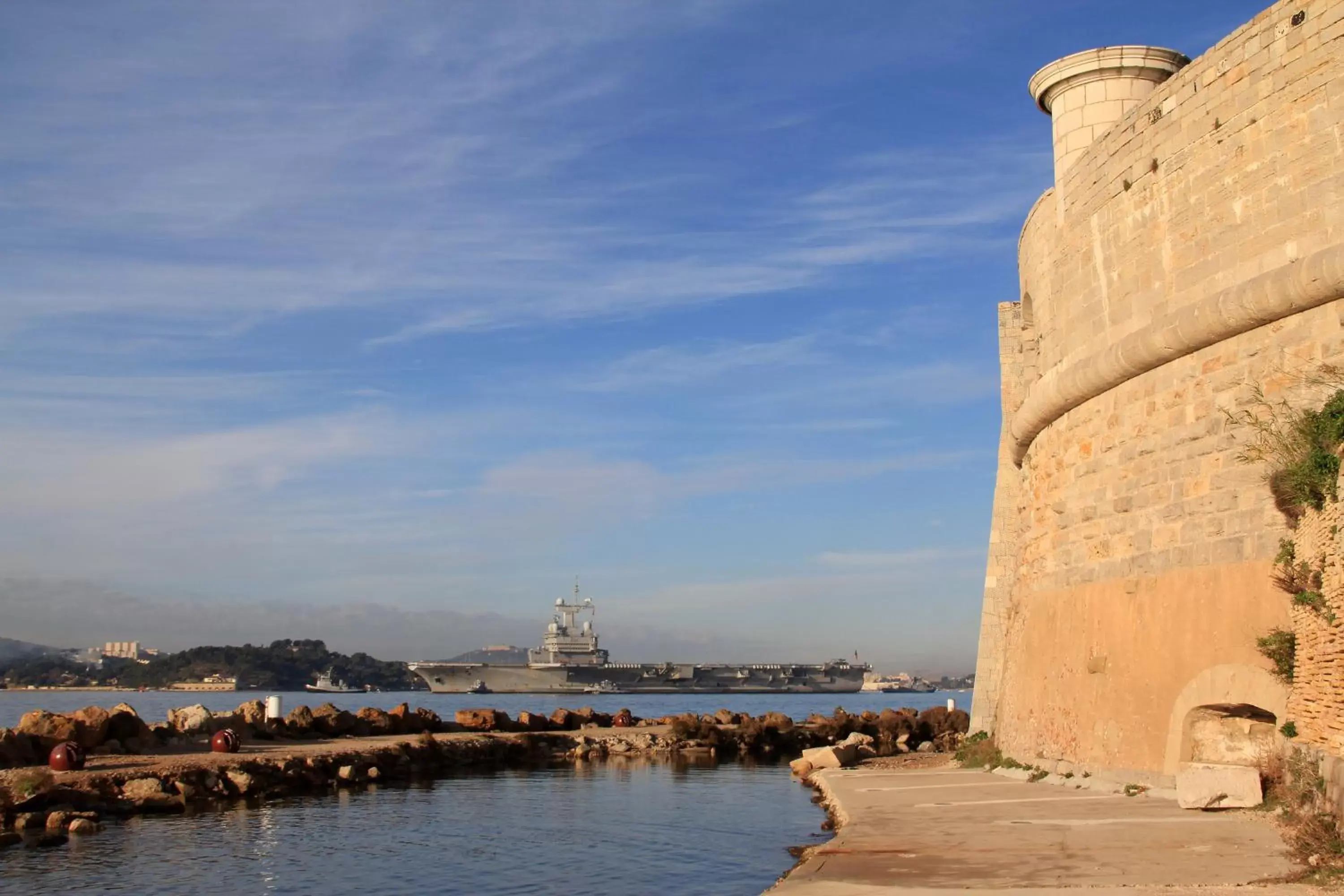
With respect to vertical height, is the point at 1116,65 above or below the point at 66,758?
above

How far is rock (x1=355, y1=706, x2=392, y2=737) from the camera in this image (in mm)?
26906

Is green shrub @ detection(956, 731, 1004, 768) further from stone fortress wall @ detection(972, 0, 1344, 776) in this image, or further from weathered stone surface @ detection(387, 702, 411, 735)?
weathered stone surface @ detection(387, 702, 411, 735)

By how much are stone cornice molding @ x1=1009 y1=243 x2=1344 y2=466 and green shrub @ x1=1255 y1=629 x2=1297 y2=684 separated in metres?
2.47

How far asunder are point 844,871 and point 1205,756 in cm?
384

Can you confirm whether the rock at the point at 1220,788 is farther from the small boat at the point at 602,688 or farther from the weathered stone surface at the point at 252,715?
the small boat at the point at 602,688

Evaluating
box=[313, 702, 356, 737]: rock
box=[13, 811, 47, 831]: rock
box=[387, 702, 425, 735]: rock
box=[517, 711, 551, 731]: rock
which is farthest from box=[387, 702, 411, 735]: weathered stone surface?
box=[13, 811, 47, 831]: rock

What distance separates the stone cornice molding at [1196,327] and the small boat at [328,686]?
123988 mm

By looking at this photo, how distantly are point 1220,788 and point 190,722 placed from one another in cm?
1812

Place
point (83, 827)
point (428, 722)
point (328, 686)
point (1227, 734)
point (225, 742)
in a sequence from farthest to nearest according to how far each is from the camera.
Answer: point (328, 686) → point (428, 722) → point (225, 742) → point (83, 827) → point (1227, 734)

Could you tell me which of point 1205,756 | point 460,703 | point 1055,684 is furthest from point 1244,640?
point 460,703

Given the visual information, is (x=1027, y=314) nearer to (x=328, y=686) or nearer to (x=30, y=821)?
(x=30, y=821)

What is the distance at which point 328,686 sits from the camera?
13750 cm

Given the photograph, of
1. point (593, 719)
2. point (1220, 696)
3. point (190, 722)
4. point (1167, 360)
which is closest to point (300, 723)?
point (190, 722)

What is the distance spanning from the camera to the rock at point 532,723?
29922 millimetres
